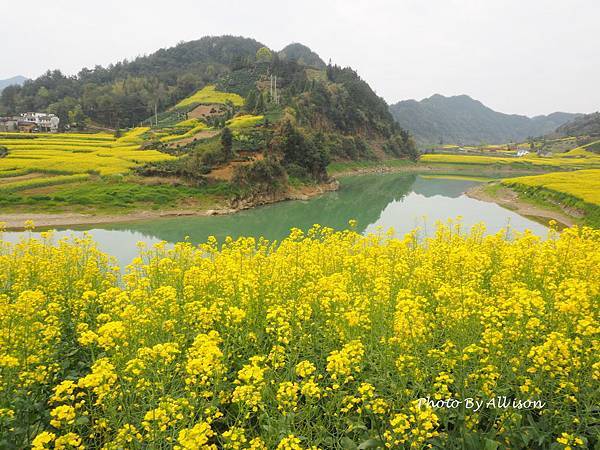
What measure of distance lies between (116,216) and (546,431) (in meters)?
31.8

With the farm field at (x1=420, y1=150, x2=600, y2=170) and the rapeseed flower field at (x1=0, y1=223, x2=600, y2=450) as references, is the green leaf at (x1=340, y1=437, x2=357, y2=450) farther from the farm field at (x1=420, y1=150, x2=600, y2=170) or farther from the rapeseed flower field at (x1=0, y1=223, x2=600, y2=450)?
the farm field at (x1=420, y1=150, x2=600, y2=170)

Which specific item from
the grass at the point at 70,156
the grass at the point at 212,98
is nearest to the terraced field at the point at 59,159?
the grass at the point at 70,156

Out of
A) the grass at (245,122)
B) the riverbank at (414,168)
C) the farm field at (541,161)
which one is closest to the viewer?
the grass at (245,122)

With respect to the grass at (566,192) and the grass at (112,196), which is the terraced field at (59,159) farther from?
the grass at (566,192)

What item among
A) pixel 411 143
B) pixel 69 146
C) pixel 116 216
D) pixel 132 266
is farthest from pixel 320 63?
pixel 132 266

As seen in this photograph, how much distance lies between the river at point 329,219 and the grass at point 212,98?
39968 millimetres

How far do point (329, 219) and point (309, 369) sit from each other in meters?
29.9

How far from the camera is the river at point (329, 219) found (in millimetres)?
25500

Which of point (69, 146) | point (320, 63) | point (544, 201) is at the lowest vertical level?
point (544, 201)

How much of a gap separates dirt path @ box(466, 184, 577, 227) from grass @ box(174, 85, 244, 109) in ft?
167

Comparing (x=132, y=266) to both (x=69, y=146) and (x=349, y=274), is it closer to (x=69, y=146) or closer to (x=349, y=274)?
(x=349, y=274)

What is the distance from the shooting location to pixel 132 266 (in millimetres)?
7289

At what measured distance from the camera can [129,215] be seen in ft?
103

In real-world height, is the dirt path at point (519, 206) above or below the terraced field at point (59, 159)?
below
